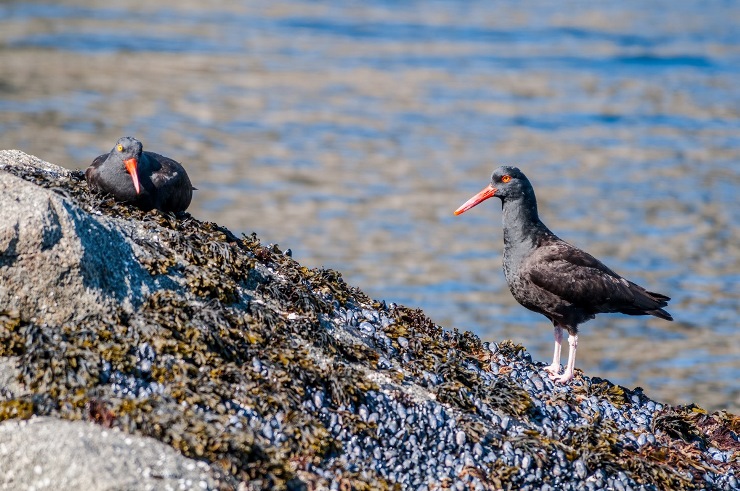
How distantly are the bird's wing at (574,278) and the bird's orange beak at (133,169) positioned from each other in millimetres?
3015

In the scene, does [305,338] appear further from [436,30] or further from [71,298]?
[436,30]

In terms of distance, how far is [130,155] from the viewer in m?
6.44

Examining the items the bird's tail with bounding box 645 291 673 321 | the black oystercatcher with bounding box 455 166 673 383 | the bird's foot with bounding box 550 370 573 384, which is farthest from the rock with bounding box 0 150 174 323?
the bird's tail with bounding box 645 291 673 321

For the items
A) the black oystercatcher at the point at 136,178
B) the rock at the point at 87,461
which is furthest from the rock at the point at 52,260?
the black oystercatcher at the point at 136,178

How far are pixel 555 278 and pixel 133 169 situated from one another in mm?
3233

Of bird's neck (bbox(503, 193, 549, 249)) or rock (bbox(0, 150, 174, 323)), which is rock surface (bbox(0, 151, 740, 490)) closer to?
rock (bbox(0, 150, 174, 323))

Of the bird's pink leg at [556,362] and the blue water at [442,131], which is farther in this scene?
the blue water at [442,131]

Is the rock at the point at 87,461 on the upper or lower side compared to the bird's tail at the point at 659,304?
lower

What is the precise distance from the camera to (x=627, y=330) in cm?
1195

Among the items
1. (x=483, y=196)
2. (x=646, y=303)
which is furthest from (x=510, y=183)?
(x=646, y=303)

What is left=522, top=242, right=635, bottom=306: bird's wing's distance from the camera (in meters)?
7.04

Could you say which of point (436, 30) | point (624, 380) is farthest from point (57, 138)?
point (436, 30)

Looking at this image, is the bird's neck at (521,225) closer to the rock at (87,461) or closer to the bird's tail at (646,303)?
the bird's tail at (646,303)

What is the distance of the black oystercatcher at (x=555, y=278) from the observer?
7.06 meters
